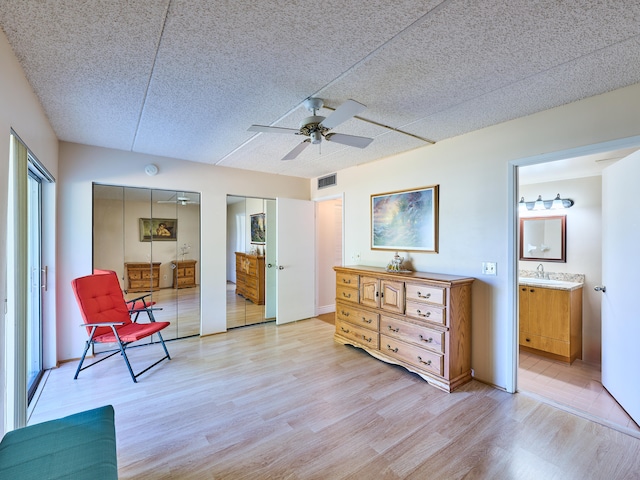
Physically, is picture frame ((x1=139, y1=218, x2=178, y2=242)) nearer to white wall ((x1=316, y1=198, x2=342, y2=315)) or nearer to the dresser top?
white wall ((x1=316, y1=198, x2=342, y2=315))

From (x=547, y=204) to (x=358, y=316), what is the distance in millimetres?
2951

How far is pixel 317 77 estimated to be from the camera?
1.93 m

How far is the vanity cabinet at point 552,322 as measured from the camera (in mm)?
3359

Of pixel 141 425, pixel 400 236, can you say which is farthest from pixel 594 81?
pixel 141 425

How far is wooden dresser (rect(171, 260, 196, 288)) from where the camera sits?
13.0 feet

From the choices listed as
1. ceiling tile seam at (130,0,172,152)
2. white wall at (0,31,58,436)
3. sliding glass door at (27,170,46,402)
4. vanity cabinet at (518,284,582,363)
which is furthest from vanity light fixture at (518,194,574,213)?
sliding glass door at (27,170,46,402)

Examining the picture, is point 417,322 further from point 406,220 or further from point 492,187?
point 492,187

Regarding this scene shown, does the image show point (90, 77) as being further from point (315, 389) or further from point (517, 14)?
point (315, 389)

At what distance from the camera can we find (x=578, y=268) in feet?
12.4

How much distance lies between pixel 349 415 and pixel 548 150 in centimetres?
266

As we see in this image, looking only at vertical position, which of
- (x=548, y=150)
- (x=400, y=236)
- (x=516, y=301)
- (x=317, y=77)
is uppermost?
(x=317, y=77)

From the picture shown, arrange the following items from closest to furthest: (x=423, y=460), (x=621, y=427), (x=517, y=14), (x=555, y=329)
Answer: (x=517, y=14) → (x=423, y=460) → (x=621, y=427) → (x=555, y=329)

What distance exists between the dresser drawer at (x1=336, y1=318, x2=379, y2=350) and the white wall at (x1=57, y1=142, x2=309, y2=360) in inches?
67.6

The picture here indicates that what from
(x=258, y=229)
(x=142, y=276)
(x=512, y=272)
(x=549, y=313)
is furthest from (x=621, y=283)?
(x=142, y=276)
